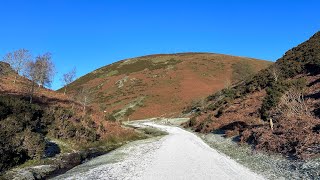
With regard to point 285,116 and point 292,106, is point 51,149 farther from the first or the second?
point 292,106

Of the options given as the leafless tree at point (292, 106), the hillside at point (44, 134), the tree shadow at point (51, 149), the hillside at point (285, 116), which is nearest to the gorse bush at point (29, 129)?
the hillside at point (44, 134)

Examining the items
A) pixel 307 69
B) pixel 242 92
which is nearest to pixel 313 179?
pixel 307 69

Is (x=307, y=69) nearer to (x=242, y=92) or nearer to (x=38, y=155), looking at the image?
(x=242, y=92)

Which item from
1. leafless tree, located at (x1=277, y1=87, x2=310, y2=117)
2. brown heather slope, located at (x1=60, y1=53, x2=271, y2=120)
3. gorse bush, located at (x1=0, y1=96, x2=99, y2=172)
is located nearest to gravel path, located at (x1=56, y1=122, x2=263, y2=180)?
gorse bush, located at (x1=0, y1=96, x2=99, y2=172)

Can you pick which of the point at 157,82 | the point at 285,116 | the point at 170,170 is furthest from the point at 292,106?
the point at 157,82

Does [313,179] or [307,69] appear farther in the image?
[307,69]

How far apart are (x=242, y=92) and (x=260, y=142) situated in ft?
129

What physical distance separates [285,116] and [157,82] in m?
92.1

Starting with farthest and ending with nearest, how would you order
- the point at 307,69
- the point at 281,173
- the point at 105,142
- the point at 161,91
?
the point at 161,91, the point at 307,69, the point at 105,142, the point at 281,173

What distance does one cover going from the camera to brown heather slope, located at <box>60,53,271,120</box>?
96375 mm

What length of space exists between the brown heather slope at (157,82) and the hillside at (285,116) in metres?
36.3

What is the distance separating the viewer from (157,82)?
118 metres

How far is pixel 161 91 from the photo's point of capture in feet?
355

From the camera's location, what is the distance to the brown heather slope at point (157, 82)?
9638 centimetres
